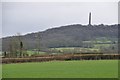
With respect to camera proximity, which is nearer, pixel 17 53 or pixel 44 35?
pixel 17 53

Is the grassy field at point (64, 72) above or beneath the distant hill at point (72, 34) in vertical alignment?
beneath

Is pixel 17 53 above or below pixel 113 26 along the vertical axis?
below

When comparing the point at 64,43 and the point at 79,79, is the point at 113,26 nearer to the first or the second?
the point at 64,43

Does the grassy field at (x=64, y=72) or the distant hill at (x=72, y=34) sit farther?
the distant hill at (x=72, y=34)

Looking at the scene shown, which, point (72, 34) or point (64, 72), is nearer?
point (64, 72)

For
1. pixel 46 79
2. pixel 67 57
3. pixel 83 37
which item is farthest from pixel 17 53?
pixel 83 37

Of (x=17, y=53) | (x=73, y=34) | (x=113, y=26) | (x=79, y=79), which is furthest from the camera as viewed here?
(x=73, y=34)

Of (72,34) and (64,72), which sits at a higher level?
(72,34)

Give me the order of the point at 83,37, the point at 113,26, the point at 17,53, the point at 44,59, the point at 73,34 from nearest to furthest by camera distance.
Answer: the point at 44,59
the point at 17,53
the point at 113,26
the point at 83,37
the point at 73,34

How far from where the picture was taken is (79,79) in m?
25.7

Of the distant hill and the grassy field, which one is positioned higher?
the distant hill

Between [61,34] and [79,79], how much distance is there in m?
170

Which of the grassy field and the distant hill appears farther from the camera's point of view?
the distant hill

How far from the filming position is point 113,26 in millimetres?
165500
